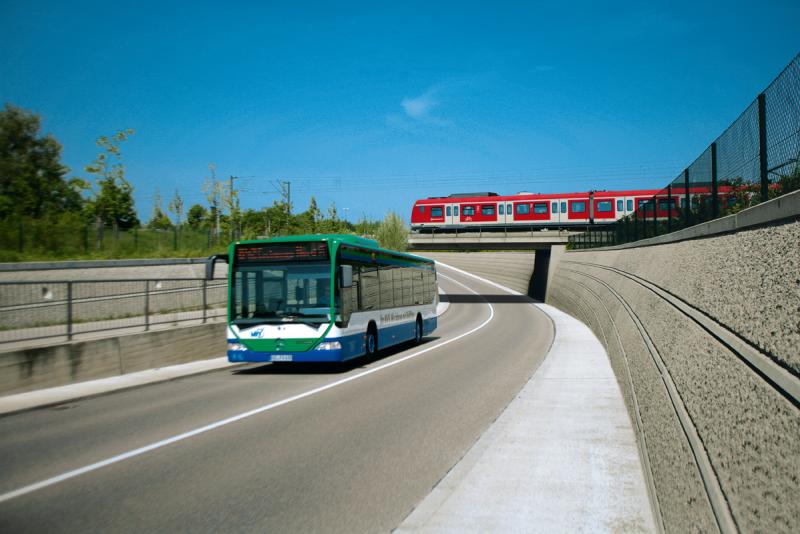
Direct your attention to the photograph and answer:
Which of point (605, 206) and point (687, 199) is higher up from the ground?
point (605, 206)

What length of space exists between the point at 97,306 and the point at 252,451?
8599 millimetres

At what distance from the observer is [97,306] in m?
15.1

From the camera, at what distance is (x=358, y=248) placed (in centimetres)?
1741

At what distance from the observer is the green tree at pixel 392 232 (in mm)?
71562

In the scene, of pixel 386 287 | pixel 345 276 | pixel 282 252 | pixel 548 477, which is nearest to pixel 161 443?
pixel 548 477

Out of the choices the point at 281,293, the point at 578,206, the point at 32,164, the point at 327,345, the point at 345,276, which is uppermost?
the point at 32,164

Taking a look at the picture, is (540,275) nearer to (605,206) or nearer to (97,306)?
(605,206)

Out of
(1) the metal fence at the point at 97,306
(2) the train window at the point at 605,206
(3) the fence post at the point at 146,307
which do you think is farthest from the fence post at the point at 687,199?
(2) the train window at the point at 605,206

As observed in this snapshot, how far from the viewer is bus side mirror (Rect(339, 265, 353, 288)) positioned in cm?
1556

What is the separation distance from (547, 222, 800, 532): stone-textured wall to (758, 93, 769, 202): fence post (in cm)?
67

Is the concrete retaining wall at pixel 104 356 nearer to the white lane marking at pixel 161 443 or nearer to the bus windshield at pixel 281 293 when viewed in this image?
the bus windshield at pixel 281 293

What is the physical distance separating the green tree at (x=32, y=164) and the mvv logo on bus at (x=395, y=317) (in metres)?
61.4

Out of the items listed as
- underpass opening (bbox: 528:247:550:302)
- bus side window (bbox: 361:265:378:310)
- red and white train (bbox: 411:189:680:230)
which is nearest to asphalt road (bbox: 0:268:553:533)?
bus side window (bbox: 361:265:378:310)

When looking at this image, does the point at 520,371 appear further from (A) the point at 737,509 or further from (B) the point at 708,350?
(A) the point at 737,509
